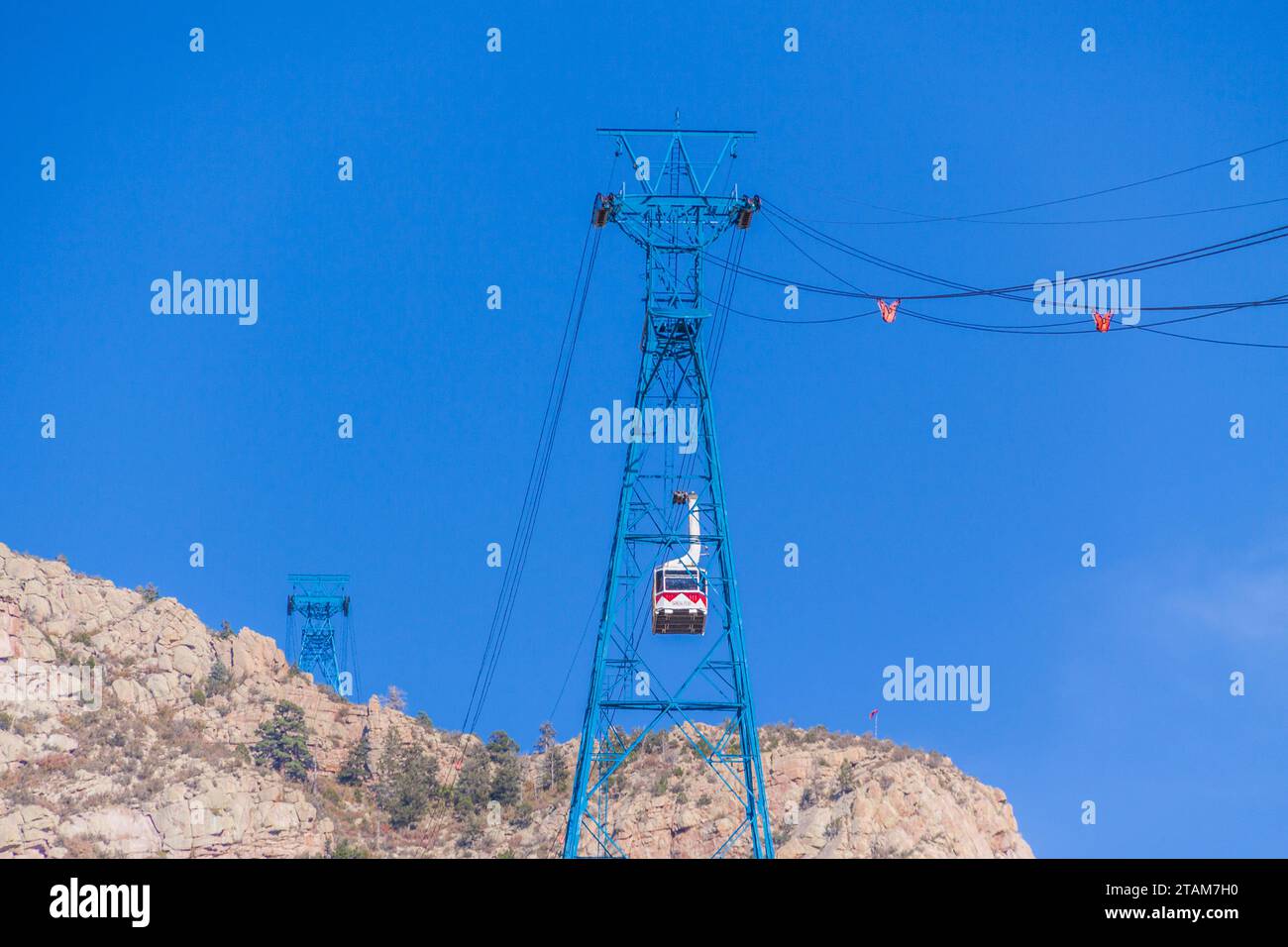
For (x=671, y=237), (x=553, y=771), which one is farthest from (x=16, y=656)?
(x=671, y=237)

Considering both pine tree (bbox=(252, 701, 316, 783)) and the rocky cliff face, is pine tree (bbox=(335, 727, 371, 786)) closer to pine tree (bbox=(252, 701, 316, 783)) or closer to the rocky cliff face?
the rocky cliff face

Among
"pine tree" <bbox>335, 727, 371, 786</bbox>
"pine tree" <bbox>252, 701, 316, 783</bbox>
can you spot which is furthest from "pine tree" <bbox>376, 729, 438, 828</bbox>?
"pine tree" <bbox>252, 701, 316, 783</bbox>

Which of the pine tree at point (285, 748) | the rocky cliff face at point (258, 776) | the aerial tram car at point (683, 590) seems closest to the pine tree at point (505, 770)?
the rocky cliff face at point (258, 776)

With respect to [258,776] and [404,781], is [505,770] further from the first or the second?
[258,776]

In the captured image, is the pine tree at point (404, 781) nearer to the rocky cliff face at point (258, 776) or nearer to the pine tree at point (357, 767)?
the rocky cliff face at point (258, 776)

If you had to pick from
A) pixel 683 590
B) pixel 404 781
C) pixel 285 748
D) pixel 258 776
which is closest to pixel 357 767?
pixel 404 781
